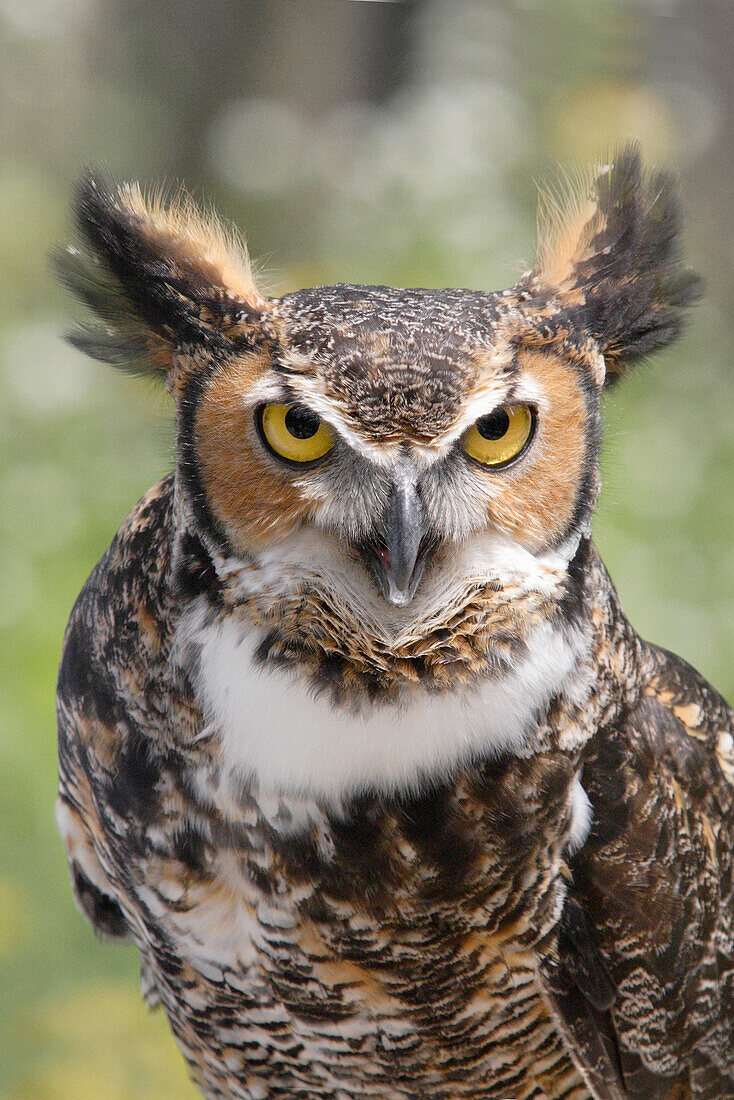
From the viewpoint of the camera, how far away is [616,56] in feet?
8.27

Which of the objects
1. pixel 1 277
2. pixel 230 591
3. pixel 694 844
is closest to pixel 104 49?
pixel 1 277

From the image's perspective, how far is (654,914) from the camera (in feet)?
3.81

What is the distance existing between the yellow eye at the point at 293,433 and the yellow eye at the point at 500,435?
0.11m

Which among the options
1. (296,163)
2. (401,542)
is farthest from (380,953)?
(296,163)

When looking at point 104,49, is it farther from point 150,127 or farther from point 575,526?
point 575,526

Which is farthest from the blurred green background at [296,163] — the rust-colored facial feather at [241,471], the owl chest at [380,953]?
the rust-colored facial feather at [241,471]

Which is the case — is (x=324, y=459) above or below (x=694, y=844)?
above

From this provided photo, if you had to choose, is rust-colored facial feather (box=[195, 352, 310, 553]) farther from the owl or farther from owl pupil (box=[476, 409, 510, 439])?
owl pupil (box=[476, 409, 510, 439])

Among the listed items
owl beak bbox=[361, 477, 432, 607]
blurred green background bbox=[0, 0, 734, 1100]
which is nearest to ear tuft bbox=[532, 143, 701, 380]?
owl beak bbox=[361, 477, 432, 607]

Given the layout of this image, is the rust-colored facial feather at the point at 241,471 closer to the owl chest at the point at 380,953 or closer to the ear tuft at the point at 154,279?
the ear tuft at the point at 154,279

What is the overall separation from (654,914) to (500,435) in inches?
22.7

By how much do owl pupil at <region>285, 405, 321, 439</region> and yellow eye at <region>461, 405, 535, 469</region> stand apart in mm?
112

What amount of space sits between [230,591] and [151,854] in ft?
1.04

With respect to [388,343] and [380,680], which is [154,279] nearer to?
[388,343]
